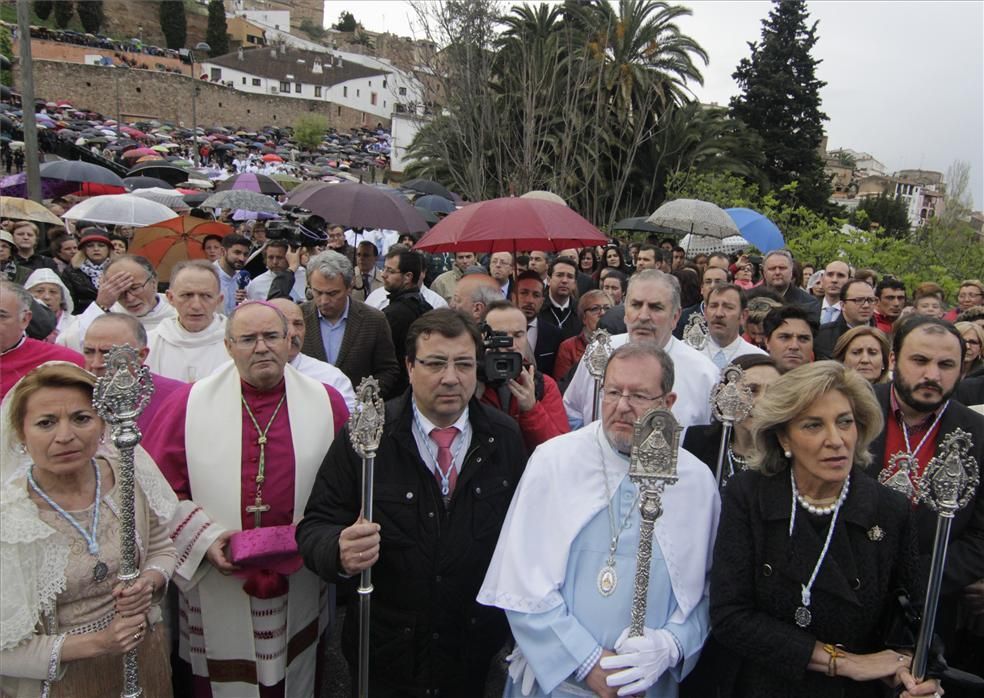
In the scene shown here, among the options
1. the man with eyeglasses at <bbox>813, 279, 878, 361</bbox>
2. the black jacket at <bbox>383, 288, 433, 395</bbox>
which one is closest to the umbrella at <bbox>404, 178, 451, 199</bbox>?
the black jacket at <bbox>383, 288, 433, 395</bbox>

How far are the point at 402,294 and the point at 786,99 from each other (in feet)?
106

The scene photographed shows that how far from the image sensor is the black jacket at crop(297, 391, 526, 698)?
2814 millimetres

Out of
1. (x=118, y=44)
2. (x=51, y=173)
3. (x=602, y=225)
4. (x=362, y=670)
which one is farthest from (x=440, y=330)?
(x=118, y=44)

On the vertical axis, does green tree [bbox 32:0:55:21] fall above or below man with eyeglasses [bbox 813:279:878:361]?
above

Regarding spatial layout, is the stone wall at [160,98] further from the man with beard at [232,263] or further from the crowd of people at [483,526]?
the crowd of people at [483,526]

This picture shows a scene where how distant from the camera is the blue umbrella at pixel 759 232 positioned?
33.7 ft

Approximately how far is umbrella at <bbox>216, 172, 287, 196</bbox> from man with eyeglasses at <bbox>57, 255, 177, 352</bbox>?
27.7ft

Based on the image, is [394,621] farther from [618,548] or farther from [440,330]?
[440,330]

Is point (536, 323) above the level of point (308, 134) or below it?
below

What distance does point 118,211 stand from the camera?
357 inches

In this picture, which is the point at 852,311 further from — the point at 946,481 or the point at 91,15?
the point at 91,15

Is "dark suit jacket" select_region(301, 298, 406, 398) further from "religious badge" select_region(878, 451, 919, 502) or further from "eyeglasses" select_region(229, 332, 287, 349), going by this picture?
"religious badge" select_region(878, 451, 919, 502)

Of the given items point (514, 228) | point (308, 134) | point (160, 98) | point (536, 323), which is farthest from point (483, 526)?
point (160, 98)

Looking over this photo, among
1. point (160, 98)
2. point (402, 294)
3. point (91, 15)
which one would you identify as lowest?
point (402, 294)
